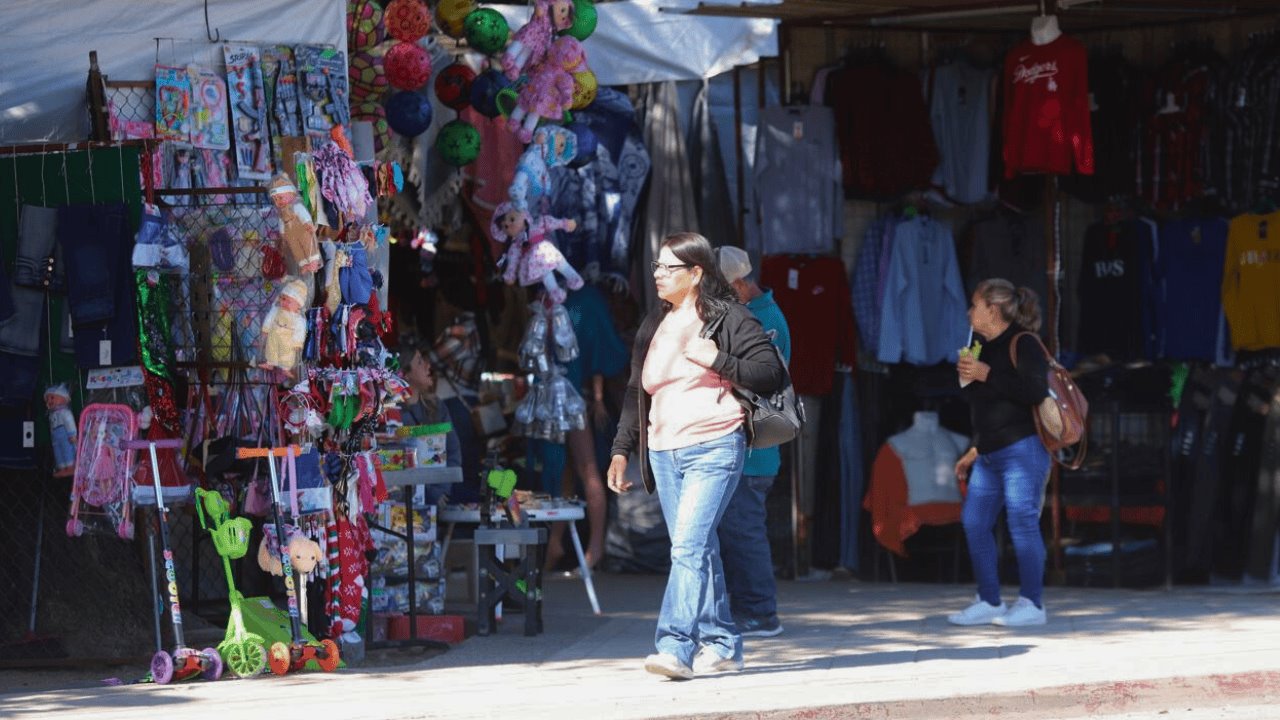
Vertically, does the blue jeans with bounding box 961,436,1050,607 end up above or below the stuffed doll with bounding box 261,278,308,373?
below

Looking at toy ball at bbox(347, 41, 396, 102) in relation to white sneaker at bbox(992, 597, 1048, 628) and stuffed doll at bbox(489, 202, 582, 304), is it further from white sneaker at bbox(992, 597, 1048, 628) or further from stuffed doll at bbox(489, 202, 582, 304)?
white sneaker at bbox(992, 597, 1048, 628)

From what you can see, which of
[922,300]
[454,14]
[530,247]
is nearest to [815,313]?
[922,300]

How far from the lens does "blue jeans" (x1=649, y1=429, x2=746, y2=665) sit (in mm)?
8125

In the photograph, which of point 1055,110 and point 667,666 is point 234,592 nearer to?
point 667,666

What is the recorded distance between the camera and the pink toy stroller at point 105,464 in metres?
8.88

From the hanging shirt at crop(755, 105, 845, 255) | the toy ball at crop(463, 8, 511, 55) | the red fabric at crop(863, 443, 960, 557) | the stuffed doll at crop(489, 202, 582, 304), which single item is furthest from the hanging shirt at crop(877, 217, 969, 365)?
the toy ball at crop(463, 8, 511, 55)

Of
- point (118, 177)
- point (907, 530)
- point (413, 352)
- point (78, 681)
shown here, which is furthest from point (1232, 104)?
point (78, 681)

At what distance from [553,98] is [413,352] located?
5.67 ft

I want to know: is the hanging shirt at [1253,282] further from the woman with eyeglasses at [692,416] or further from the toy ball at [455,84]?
the woman with eyeglasses at [692,416]

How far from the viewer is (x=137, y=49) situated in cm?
958

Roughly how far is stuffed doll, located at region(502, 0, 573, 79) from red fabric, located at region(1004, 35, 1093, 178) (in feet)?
10.0

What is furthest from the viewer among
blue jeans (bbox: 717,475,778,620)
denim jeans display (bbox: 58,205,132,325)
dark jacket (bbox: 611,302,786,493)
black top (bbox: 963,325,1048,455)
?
black top (bbox: 963,325,1048,455)

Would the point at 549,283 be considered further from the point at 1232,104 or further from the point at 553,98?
the point at 1232,104

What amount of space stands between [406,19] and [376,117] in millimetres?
564
